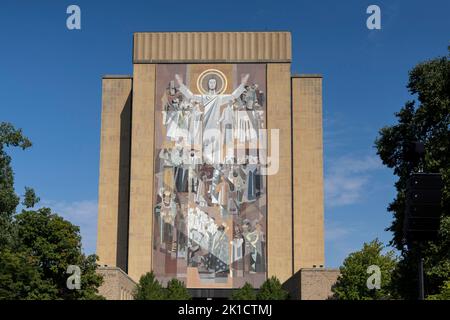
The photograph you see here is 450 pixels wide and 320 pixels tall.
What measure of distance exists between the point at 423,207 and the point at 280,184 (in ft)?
261

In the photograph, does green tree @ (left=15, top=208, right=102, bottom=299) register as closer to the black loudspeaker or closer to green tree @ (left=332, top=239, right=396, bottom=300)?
green tree @ (left=332, top=239, right=396, bottom=300)

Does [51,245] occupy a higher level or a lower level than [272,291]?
higher

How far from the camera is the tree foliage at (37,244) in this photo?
170 feet

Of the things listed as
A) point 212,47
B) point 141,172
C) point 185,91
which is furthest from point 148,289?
point 212,47

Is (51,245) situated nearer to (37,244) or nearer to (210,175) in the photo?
(37,244)

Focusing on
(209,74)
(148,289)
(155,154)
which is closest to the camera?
(148,289)

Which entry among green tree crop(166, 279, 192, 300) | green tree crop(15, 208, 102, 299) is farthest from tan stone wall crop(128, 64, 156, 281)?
green tree crop(15, 208, 102, 299)

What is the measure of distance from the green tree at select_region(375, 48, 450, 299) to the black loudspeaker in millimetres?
27930

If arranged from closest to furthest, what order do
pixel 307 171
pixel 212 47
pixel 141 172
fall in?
pixel 141 172 → pixel 307 171 → pixel 212 47

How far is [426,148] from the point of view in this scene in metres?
42.4


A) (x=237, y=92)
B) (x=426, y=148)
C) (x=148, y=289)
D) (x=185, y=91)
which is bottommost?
(x=148, y=289)
